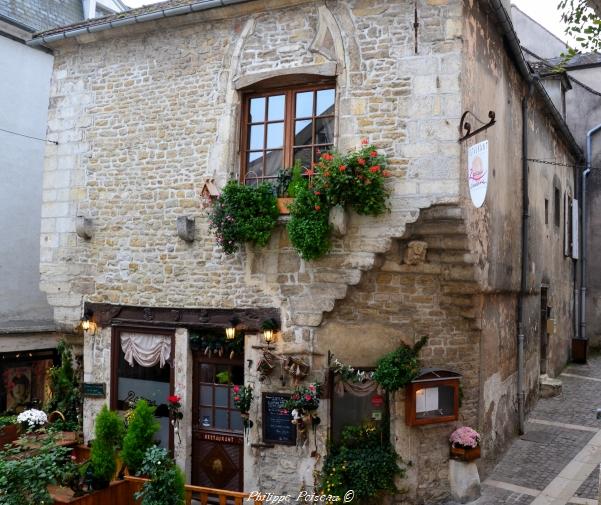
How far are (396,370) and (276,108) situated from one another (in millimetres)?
4096

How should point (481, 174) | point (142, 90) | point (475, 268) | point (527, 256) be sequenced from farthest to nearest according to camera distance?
1. point (527, 256)
2. point (142, 90)
3. point (475, 268)
4. point (481, 174)

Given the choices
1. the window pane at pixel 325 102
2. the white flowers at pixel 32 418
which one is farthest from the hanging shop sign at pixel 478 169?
the white flowers at pixel 32 418

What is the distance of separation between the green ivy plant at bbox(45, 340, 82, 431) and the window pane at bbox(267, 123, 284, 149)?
17.3 ft

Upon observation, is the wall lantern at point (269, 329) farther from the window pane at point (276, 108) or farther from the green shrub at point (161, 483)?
the window pane at point (276, 108)

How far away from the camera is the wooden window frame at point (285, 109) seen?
8.88 metres

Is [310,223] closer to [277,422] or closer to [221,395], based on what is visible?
[277,422]

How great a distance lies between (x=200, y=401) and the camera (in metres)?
9.66

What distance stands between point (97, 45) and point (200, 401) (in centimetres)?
606

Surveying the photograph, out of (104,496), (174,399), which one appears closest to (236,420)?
(174,399)

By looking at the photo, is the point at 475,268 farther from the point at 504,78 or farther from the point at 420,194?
the point at 504,78

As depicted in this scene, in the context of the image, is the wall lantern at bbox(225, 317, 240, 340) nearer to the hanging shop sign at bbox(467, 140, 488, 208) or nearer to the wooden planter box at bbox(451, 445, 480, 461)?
the wooden planter box at bbox(451, 445, 480, 461)

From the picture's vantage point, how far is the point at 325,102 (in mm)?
8859

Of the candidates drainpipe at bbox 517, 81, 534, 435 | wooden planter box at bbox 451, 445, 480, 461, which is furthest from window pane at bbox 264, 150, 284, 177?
drainpipe at bbox 517, 81, 534, 435

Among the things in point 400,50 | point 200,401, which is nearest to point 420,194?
point 400,50
